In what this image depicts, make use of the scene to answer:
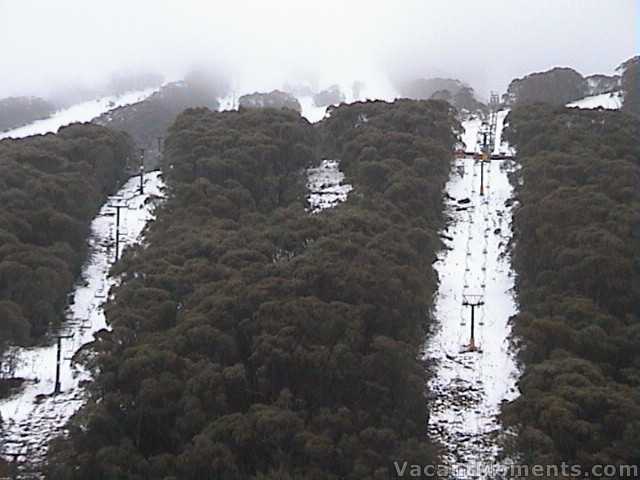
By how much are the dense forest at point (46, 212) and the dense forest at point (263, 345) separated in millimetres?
2604

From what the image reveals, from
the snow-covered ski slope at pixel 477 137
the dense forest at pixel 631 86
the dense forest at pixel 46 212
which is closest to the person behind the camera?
the dense forest at pixel 46 212

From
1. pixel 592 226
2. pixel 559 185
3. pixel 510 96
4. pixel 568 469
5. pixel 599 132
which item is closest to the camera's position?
pixel 568 469

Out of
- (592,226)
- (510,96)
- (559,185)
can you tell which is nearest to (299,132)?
(559,185)

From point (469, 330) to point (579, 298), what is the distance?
4737 mm

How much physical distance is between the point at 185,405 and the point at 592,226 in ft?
48.4

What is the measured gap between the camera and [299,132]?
40375mm

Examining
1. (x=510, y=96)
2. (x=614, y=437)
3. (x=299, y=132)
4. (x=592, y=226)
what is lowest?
(x=614, y=437)

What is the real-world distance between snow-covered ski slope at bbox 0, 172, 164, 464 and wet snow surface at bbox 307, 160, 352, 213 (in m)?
7.88

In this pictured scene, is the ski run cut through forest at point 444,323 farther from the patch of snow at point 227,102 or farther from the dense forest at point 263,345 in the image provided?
the patch of snow at point 227,102

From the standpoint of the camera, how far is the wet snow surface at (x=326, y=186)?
36562 millimetres

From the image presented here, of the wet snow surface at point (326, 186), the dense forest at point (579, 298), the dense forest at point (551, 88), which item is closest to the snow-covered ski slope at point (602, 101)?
the dense forest at point (551, 88)

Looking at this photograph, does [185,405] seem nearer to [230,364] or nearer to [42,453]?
[230,364]

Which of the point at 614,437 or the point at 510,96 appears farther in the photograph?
the point at 510,96

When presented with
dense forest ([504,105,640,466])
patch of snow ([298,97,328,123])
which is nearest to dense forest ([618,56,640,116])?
dense forest ([504,105,640,466])
